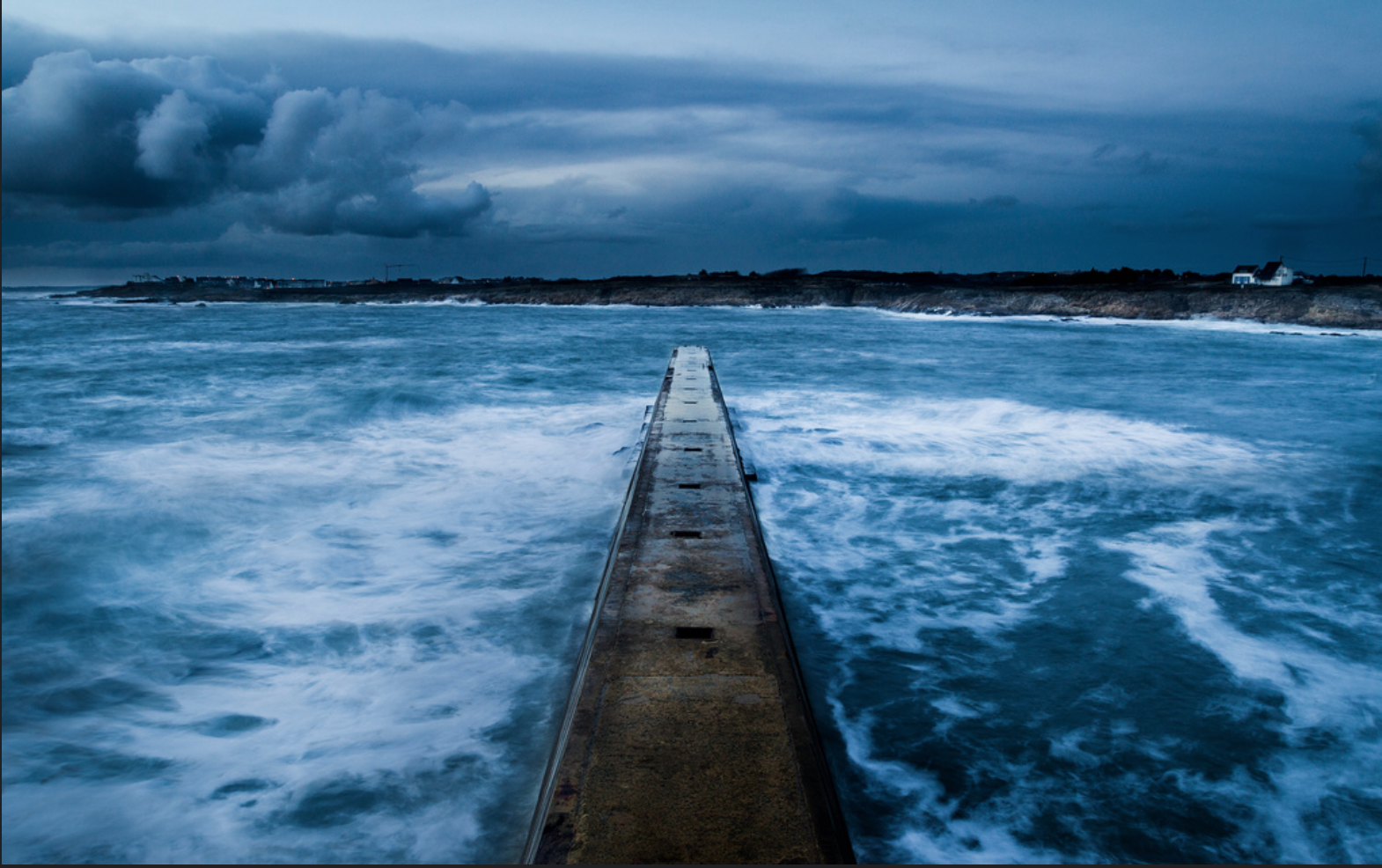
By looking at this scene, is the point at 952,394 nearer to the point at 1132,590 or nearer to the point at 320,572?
the point at 1132,590

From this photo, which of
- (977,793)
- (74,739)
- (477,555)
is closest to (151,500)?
(477,555)

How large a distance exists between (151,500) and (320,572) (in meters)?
3.53

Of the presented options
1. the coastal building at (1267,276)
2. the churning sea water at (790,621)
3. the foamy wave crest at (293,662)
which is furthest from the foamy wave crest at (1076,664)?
the coastal building at (1267,276)

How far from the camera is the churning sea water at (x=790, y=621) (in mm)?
3420

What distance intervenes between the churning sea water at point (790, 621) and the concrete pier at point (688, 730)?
668mm

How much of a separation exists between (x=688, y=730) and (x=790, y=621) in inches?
92.9

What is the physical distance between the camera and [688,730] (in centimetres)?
304

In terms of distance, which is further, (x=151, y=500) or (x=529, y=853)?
(x=151, y=500)

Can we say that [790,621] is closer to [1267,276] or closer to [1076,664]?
[1076,664]

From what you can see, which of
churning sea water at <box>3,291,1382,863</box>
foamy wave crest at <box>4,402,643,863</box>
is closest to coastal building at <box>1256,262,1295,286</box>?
churning sea water at <box>3,291,1382,863</box>

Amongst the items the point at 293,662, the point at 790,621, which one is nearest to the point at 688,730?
the point at 790,621

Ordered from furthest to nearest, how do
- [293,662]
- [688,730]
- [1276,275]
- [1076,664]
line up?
[1276,275] → [293,662] → [1076,664] → [688,730]

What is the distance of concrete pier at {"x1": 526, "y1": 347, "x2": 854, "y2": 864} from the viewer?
2479mm

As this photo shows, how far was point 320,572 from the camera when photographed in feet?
20.5
